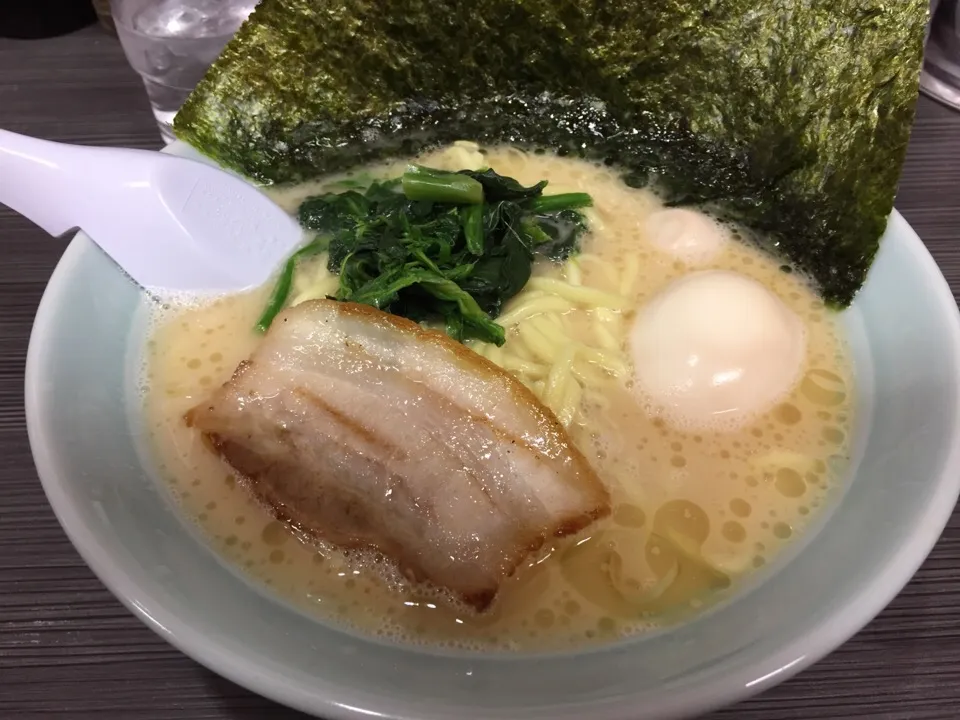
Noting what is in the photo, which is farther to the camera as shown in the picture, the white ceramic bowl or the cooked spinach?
the cooked spinach

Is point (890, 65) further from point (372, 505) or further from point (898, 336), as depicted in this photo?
point (372, 505)

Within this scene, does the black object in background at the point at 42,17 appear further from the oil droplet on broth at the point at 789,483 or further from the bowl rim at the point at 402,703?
the oil droplet on broth at the point at 789,483

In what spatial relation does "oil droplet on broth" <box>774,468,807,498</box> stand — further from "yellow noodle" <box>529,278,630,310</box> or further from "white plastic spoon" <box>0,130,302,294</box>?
"white plastic spoon" <box>0,130,302,294</box>

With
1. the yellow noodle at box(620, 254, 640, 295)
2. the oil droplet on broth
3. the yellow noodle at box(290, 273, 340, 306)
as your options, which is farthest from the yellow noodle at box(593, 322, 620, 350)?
the yellow noodle at box(290, 273, 340, 306)

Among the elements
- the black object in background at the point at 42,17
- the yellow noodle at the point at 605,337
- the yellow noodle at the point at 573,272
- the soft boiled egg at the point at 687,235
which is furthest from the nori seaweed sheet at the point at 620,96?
the black object in background at the point at 42,17

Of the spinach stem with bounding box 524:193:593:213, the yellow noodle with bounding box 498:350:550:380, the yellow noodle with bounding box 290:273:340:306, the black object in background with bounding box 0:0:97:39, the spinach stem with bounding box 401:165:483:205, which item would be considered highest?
the spinach stem with bounding box 401:165:483:205

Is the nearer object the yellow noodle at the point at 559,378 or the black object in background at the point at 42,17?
the yellow noodle at the point at 559,378

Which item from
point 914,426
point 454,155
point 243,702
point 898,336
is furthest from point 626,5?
point 243,702
